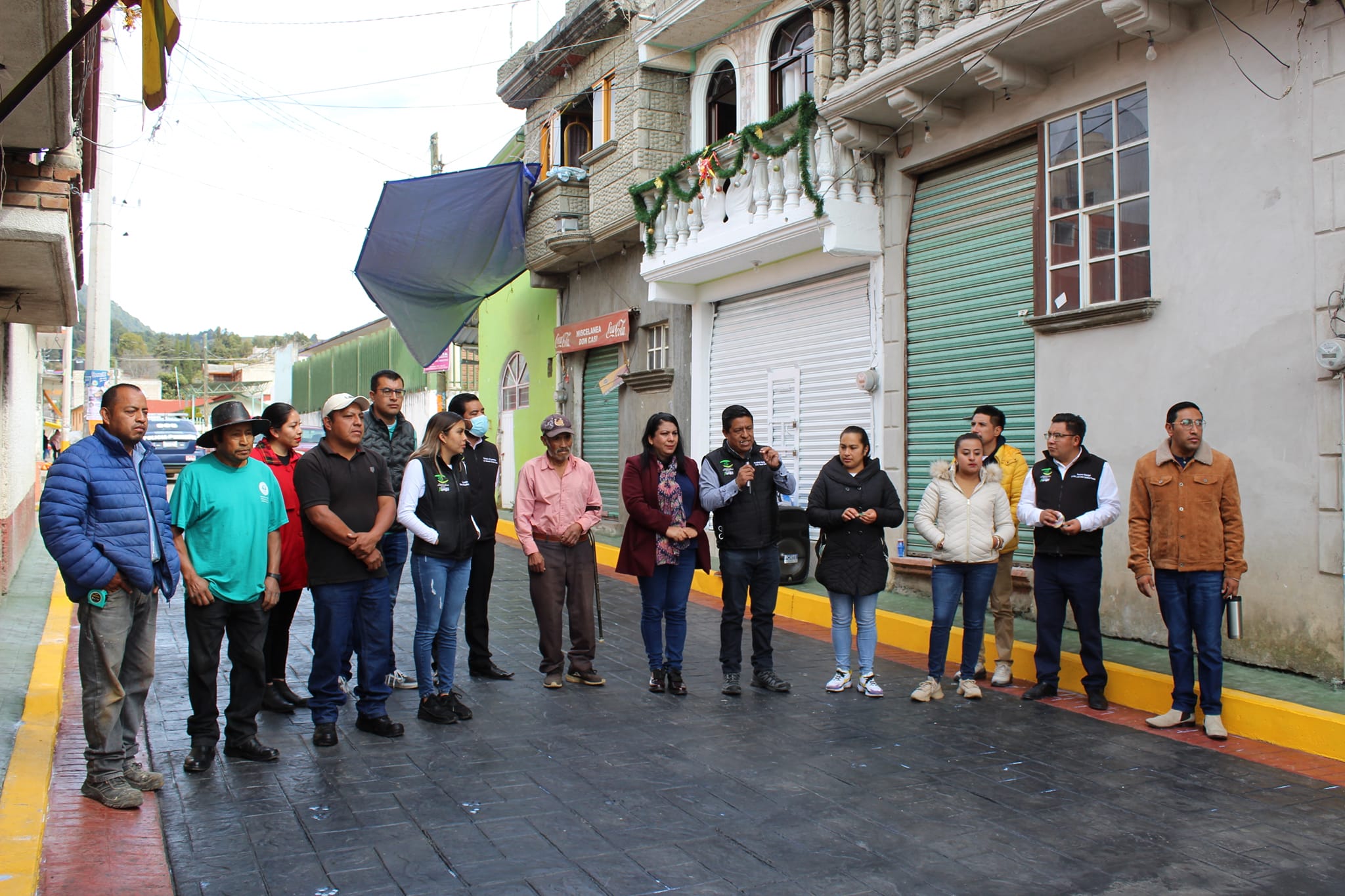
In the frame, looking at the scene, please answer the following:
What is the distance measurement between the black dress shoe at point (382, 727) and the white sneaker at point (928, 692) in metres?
3.24

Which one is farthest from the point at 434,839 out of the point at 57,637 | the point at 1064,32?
the point at 1064,32

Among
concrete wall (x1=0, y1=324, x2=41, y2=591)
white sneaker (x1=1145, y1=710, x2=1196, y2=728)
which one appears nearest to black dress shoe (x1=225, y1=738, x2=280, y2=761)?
white sneaker (x1=1145, y1=710, x2=1196, y2=728)

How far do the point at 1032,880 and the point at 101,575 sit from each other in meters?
4.02

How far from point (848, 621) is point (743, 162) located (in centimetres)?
714

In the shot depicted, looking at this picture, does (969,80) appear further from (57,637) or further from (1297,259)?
(57,637)

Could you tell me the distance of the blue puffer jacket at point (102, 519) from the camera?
4539mm

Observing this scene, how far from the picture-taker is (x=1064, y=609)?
694 cm

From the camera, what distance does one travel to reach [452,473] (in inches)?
256

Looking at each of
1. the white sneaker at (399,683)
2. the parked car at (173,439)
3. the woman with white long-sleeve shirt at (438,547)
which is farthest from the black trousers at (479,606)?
the parked car at (173,439)

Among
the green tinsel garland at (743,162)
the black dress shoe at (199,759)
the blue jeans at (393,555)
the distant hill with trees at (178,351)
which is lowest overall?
the black dress shoe at (199,759)

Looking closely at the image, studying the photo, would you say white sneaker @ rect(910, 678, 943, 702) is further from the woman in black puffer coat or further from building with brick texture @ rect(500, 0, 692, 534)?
building with brick texture @ rect(500, 0, 692, 534)

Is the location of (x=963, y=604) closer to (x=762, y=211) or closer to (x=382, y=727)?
(x=382, y=727)

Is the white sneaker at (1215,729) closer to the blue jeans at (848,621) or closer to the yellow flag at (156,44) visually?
the blue jeans at (848,621)

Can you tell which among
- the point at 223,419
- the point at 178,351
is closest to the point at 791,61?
the point at 223,419
